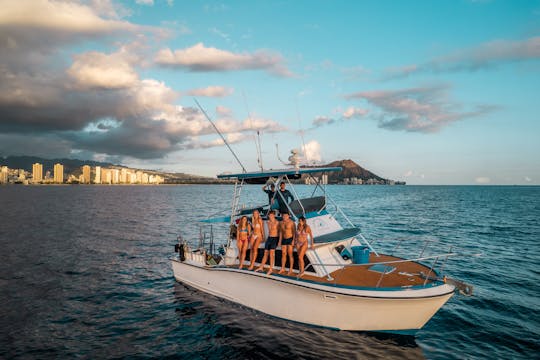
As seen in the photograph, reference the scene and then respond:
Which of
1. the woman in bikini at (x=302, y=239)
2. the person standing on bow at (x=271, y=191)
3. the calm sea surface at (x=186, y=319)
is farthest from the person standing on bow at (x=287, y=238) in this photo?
the calm sea surface at (x=186, y=319)

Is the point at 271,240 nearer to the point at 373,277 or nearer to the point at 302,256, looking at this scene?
the point at 302,256

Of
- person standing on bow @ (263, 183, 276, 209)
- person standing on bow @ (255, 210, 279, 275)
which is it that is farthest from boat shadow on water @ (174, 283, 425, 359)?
person standing on bow @ (263, 183, 276, 209)

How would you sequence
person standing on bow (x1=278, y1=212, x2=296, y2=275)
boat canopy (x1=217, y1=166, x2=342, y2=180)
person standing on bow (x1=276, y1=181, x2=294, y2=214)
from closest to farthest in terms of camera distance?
person standing on bow (x1=278, y1=212, x2=296, y2=275), boat canopy (x1=217, y1=166, x2=342, y2=180), person standing on bow (x1=276, y1=181, x2=294, y2=214)

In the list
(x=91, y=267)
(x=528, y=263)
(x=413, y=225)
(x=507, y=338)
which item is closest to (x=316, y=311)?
(x=507, y=338)

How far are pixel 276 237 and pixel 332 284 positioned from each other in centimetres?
232

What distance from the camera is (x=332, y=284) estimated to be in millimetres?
8102

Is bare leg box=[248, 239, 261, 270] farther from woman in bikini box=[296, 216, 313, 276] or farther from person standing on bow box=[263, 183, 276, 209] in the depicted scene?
woman in bikini box=[296, 216, 313, 276]

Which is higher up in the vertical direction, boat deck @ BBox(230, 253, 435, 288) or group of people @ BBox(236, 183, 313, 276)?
group of people @ BBox(236, 183, 313, 276)

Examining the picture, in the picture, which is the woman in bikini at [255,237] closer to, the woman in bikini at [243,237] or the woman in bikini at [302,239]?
the woman in bikini at [243,237]

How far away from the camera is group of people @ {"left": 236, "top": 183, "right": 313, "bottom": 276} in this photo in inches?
352

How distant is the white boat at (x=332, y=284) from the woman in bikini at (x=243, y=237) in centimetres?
47

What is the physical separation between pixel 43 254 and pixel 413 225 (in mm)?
32183

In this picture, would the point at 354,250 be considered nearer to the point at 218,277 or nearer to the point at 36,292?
the point at 218,277

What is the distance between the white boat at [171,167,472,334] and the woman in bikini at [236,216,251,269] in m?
0.47
